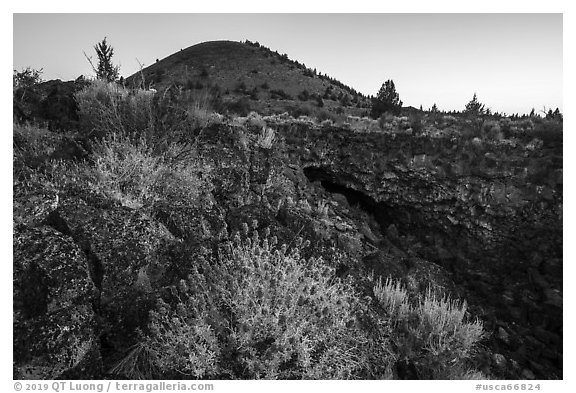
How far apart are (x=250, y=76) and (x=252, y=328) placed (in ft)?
97.0

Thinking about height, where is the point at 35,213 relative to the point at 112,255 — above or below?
above

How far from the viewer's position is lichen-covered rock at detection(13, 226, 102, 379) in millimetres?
2488

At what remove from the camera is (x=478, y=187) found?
748 cm

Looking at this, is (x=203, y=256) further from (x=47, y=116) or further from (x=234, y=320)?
(x=47, y=116)

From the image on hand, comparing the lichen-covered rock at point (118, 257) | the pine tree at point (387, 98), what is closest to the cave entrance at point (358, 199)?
the lichen-covered rock at point (118, 257)

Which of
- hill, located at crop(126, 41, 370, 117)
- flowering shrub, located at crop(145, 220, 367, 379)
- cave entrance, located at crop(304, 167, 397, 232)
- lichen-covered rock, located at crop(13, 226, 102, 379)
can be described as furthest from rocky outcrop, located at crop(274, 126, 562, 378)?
hill, located at crop(126, 41, 370, 117)

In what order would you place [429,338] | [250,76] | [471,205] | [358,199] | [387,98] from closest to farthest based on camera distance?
[429,338], [471,205], [358,199], [387,98], [250,76]

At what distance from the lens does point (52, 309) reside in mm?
2578

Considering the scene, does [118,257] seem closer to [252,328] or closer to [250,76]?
[252,328]

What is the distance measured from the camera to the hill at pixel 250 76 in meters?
24.2

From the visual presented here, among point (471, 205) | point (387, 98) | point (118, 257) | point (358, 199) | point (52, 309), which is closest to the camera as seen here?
point (52, 309)

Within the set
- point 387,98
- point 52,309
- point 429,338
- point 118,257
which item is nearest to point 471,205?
point 429,338

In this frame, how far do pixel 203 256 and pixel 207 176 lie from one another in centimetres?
130
